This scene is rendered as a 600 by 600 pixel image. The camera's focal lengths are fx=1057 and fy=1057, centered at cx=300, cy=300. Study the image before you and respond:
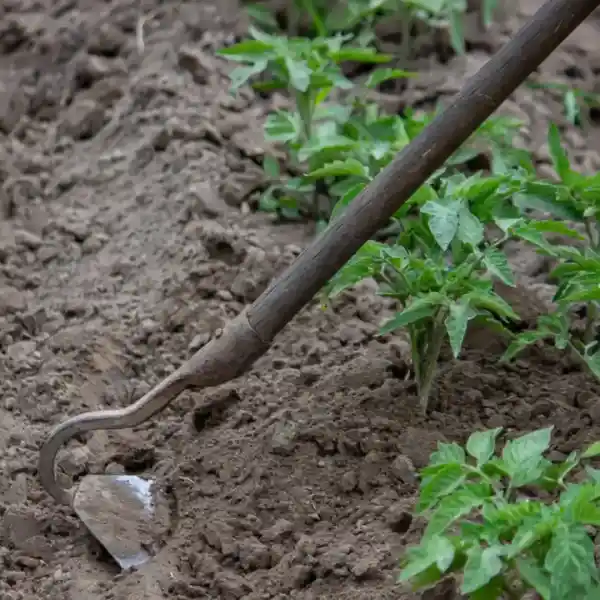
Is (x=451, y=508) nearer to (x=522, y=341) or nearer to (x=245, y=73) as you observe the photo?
(x=522, y=341)

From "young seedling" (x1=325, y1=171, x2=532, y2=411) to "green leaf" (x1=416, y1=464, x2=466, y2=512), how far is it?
278mm

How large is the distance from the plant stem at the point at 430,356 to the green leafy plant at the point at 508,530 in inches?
12.3

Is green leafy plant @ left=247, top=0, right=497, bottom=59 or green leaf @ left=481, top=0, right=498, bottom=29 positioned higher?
green leafy plant @ left=247, top=0, right=497, bottom=59

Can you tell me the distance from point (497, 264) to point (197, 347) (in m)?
0.60

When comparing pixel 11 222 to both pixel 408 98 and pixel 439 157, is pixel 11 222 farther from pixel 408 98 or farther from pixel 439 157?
pixel 439 157

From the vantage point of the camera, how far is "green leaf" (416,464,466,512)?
4.33 ft

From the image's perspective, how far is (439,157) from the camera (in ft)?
5.05

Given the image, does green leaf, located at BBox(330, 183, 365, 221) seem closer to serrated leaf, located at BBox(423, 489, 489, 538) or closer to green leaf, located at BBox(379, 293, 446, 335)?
green leaf, located at BBox(379, 293, 446, 335)

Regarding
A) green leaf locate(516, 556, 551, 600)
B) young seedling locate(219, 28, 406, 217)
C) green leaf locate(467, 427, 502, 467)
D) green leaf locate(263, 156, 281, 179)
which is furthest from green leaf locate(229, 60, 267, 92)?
green leaf locate(516, 556, 551, 600)

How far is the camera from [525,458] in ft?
4.41

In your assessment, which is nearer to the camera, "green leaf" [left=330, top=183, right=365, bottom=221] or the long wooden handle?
the long wooden handle

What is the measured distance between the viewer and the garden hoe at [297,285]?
1510mm

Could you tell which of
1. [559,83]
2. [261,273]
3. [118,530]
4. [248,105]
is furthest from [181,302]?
[559,83]

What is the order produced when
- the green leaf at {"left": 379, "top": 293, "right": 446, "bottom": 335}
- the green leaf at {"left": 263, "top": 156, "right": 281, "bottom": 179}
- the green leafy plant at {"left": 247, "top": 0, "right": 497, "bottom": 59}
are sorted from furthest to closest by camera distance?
the green leafy plant at {"left": 247, "top": 0, "right": 497, "bottom": 59}
the green leaf at {"left": 263, "top": 156, "right": 281, "bottom": 179}
the green leaf at {"left": 379, "top": 293, "right": 446, "bottom": 335}
